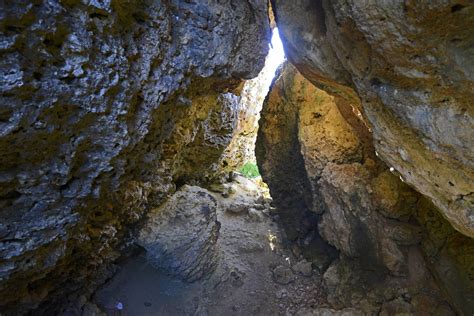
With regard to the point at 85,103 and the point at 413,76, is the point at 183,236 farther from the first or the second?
the point at 413,76

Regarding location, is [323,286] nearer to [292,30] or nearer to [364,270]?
[364,270]

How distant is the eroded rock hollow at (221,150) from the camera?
2475 mm

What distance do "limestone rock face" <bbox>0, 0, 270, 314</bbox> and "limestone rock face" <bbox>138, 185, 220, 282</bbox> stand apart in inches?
36.0

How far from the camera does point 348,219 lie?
4.72 meters

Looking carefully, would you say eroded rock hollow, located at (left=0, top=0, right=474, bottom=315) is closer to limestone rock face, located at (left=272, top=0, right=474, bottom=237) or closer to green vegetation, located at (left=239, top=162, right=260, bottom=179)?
limestone rock face, located at (left=272, top=0, right=474, bottom=237)

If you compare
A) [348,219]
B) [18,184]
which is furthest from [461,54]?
[18,184]

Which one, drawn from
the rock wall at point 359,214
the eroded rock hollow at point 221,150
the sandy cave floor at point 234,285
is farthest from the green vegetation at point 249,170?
the rock wall at point 359,214

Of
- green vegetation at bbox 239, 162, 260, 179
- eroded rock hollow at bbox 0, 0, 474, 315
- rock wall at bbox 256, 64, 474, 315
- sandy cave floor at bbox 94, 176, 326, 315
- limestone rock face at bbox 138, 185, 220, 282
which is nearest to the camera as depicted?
eroded rock hollow at bbox 0, 0, 474, 315

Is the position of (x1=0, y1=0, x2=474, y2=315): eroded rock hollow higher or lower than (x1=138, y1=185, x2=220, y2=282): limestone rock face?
higher

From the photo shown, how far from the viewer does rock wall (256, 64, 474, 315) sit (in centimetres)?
405

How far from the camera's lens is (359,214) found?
459 centimetres

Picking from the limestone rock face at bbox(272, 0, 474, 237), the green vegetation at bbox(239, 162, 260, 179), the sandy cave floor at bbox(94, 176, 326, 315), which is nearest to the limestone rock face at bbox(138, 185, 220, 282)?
the sandy cave floor at bbox(94, 176, 326, 315)

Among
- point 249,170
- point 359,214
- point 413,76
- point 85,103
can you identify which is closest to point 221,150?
point 359,214

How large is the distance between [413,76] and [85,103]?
8.39ft
